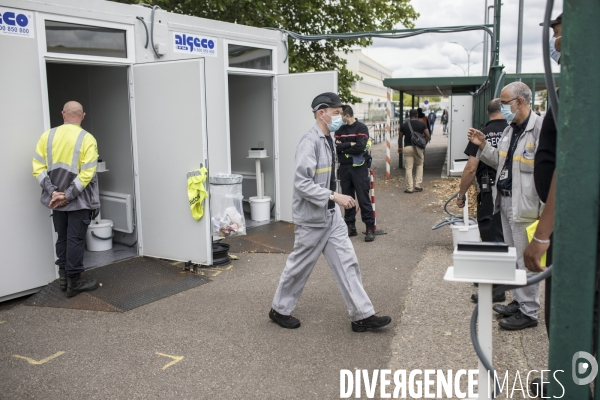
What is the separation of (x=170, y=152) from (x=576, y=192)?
5.64 meters

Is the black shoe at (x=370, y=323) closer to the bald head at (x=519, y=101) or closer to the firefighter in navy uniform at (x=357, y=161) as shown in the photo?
the bald head at (x=519, y=101)

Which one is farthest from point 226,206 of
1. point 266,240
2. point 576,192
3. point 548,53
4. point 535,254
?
point 576,192

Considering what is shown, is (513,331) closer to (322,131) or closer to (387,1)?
(322,131)

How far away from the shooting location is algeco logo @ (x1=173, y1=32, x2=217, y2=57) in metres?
7.84

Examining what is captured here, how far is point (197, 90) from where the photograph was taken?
6586 mm

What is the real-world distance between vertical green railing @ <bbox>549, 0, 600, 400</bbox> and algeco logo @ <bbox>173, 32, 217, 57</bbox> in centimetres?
666

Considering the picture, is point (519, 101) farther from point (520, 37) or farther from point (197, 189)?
point (520, 37)

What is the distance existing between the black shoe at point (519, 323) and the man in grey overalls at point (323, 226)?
3.18ft

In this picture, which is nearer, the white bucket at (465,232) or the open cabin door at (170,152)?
the white bucket at (465,232)

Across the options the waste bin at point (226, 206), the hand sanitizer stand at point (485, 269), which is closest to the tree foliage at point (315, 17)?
the waste bin at point (226, 206)

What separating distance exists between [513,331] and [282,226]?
17.3 feet

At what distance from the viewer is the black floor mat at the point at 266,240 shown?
8.09m

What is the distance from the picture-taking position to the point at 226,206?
7.86 metres

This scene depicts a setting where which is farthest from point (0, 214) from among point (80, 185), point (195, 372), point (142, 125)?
point (195, 372)
